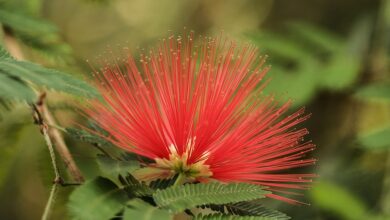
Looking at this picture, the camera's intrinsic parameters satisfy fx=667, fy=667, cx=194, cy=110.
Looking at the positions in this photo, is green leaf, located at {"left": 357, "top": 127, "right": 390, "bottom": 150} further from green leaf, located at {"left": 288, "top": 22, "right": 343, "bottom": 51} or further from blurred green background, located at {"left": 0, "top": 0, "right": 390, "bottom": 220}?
green leaf, located at {"left": 288, "top": 22, "right": 343, "bottom": 51}

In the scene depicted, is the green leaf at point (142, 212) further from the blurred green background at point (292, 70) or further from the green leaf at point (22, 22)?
the green leaf at point (22, 22)

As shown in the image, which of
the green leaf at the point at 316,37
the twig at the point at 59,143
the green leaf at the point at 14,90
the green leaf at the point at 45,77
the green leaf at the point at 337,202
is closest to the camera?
the green leaf at the point at 14,90

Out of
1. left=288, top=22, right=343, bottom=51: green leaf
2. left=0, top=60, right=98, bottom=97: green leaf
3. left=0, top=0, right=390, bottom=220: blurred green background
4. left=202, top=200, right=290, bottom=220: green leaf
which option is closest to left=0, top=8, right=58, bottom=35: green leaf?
left=0, top=0, right=390, bottom=220: blurred green background

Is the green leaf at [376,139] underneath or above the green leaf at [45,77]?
above

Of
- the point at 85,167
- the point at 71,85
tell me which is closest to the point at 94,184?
the point at 71,85

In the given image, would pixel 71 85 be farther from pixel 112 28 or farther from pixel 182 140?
pixel 112 28

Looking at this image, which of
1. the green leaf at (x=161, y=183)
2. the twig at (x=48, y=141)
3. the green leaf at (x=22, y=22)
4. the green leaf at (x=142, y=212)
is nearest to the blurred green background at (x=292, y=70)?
the green leaf at (x=22, y=22)

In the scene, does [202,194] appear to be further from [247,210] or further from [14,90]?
[14,90]
